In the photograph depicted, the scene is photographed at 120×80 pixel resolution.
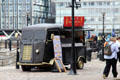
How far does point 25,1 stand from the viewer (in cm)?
13300

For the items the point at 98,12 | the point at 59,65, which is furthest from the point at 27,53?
the point at 98,12

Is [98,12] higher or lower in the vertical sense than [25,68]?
lower

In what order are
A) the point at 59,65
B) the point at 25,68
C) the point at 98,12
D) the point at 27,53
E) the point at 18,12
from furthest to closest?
1. the point at 18,12
2. the point at 98,12
3. the point at 25,68
4. the point at 27,53
5. the point at 59,65

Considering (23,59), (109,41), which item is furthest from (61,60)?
(109,41)

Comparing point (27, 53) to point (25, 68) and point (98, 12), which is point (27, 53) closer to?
point (25, 68)

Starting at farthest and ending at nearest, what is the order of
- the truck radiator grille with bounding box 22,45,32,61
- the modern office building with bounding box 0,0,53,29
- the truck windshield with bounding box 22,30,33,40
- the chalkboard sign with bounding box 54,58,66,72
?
the modern office building with bounding box 0,0,53,29
the truck windshield with bounding box 22,30,33,40
the truck radiator grille with bounding box 22,45,32,61
the chalkboard sign with bounding box 54,58,66,72

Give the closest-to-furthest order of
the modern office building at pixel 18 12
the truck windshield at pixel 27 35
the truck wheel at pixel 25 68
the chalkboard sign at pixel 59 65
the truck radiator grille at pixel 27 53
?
the chalkboard sign at pixel 59 65 < the truck radiator grille at pixel 27 53 < the truck windshield at pixel 27 35 < the truck wheel at pixel 25 68 < the modern office building at pixel 18 12

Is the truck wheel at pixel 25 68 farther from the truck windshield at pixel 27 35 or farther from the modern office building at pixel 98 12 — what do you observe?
the modern office building at pixel 98 12

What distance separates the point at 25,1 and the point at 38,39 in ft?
361

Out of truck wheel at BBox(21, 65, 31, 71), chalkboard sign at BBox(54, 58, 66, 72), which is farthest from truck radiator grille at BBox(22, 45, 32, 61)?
chalkboard sign at BBox(54, 58, 66, 72)

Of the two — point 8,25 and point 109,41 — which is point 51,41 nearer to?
point 109,41

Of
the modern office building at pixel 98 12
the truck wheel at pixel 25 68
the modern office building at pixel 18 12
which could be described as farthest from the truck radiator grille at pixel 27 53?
the modern office building at pixel 18 12

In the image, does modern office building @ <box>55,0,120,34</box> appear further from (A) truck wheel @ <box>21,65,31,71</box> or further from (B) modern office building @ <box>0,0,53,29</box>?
(A) truck wheel @ <box>21,65,31,71</box>

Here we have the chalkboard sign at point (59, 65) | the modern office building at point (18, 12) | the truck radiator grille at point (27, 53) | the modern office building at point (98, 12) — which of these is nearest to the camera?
the chalkboard sign at point (59, 65)
